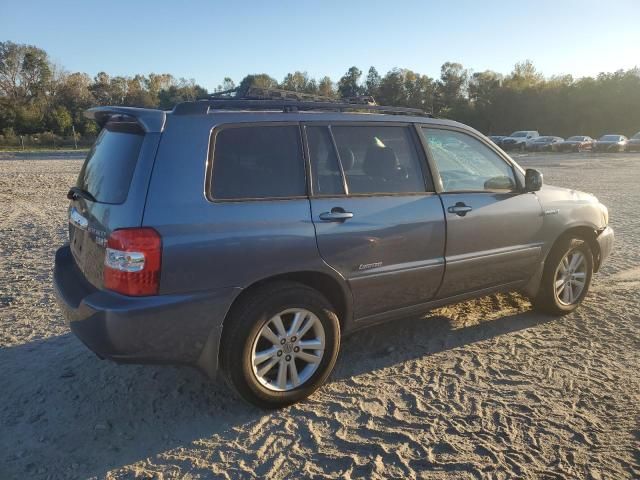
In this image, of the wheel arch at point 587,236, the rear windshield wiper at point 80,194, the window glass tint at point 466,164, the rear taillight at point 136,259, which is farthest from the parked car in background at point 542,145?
the rear taillight at point 136,259

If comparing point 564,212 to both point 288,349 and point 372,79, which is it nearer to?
point 288,349

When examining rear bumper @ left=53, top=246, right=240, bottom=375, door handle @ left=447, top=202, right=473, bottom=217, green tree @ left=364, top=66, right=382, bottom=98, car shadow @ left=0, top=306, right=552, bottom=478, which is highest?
green tree @ left=364, top=66, right=382, bottom=98

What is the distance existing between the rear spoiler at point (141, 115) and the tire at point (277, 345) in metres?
1.12

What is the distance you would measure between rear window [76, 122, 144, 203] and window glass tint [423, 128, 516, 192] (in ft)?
7.03

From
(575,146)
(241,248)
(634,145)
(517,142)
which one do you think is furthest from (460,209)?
(517,142)

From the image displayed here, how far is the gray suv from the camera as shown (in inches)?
110

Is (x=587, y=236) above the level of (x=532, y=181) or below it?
below

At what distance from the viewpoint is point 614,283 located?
→ 5.64 m

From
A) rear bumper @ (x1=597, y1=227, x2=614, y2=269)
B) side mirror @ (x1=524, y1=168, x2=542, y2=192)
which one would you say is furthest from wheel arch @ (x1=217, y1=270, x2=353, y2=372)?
rear bumper @ (x1=597, y1=227, x2=614, y2=269)

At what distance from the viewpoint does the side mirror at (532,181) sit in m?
4.24

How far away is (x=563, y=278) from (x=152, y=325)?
11.9ft

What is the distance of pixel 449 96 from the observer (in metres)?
75.2

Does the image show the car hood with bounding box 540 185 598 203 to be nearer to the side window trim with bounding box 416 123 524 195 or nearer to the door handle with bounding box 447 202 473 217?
the side window trim with bounding box 416 123 524 195

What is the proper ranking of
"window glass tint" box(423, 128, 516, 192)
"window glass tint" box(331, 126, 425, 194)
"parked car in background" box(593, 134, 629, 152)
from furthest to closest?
"parked car in background" box(593, 134, 629, 152)
"window glass tint" box(423, 128, 516, 192)
"window glass tint" box(331, 126, 425, 194)
